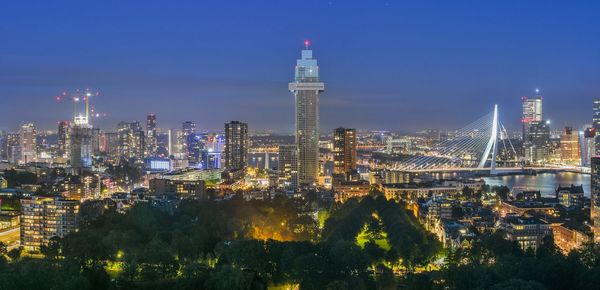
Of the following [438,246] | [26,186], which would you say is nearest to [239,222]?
[438,246]

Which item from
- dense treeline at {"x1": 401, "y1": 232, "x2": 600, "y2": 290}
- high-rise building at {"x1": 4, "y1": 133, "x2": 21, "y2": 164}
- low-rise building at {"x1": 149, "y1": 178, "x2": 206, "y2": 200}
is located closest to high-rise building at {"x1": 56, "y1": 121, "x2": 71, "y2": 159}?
high-rise building at {"x1": 4, "y1": 133, "x2": 21, "y2": 164}

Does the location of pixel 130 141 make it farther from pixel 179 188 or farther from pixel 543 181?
pixel 543 181

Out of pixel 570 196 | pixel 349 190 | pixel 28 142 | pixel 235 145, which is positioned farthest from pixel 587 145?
pixel 28 142

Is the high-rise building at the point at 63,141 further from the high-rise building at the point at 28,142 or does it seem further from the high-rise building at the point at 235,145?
the high-rise building at the point at 235,145

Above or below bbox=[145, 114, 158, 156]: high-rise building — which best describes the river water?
below

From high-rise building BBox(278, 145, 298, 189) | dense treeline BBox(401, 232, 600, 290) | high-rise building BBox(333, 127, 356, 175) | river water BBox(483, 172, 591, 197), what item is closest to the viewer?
dense treeline BBox(401, 232, 600, 290)

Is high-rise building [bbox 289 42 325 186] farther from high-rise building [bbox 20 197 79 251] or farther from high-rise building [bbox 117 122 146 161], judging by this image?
high-rise building [bbox 117 122 146 161]

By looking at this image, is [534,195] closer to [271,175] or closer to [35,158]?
[271,175]

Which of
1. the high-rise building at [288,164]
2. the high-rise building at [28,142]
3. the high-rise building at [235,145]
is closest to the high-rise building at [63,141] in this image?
the high-rise building at [28,142]
